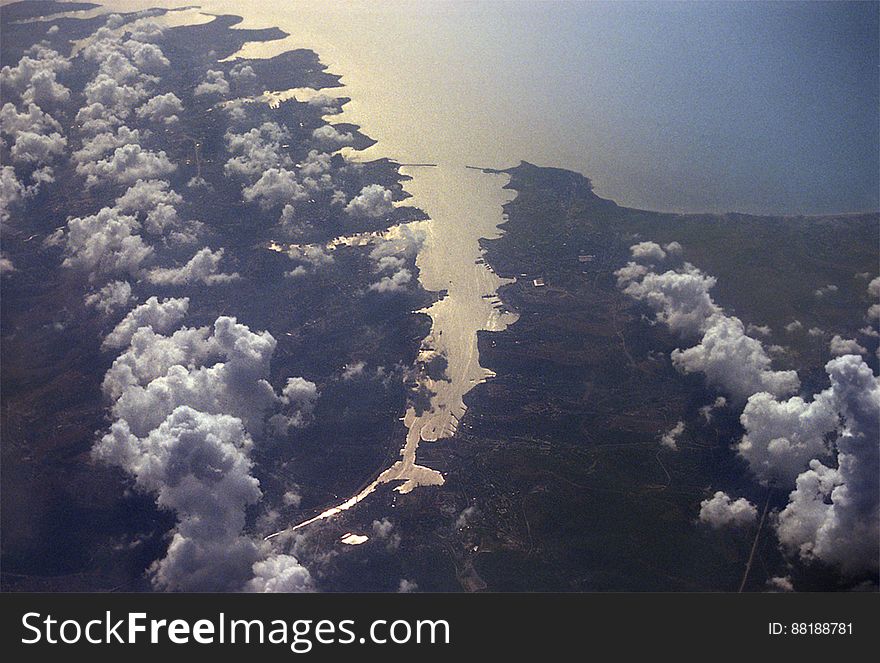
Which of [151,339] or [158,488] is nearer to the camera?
[158,488]

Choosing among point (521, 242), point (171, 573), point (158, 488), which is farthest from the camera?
point (521, 242)

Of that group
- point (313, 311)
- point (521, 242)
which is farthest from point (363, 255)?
point (521, 242)

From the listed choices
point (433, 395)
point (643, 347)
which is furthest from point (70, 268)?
point (643, 347)

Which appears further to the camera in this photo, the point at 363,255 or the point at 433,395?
the point at 363,255

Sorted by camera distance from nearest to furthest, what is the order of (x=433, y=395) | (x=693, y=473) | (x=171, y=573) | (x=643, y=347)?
(x=171, y=573) → (x=693, y=473) → (x=433, y=395) → (x=643, y=347)

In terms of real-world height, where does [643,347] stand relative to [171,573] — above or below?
above

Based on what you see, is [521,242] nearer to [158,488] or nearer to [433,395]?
[433,395]

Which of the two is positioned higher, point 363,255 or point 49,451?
point 363,255

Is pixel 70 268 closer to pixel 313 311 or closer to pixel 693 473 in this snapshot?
pixel 313 311

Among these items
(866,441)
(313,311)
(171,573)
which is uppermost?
(866,441)
